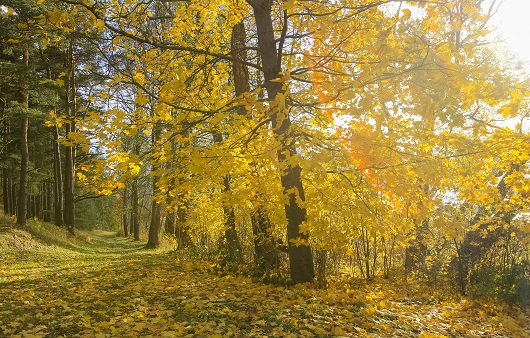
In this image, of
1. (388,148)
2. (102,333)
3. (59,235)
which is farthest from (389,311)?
(59,235)

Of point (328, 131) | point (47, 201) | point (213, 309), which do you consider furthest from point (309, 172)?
point (47, 201)

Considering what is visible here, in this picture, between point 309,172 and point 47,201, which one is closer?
point 309,172

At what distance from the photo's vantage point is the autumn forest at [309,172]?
3.81 meters

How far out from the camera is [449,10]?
158 inches

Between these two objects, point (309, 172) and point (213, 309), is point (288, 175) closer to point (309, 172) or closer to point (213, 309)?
point (309, 172)

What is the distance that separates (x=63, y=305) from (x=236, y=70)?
5276mm

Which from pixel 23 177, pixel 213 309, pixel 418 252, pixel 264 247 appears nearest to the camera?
pixel 213 309

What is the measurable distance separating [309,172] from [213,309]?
6.90 feet

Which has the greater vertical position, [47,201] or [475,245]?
[47,201]

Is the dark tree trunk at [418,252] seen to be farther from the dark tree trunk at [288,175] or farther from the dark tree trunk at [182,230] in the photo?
the dark tree trunk at [182,230]

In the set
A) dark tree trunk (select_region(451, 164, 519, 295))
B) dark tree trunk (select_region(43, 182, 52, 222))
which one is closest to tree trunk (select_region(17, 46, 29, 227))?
dark tree trunk (select_region(451, 164, 519, 295))

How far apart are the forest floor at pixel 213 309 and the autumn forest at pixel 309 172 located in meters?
0.04

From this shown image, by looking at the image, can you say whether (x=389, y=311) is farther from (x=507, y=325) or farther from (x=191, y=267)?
(x=191, y=267)

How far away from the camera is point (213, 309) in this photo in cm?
450
